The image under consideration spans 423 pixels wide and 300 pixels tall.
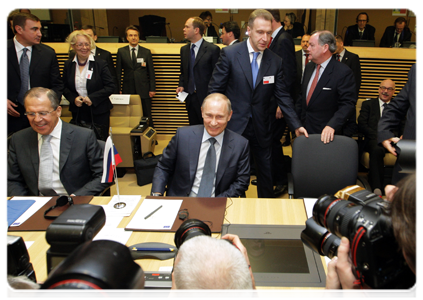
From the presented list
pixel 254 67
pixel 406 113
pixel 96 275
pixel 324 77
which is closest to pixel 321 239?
pixel 96 275

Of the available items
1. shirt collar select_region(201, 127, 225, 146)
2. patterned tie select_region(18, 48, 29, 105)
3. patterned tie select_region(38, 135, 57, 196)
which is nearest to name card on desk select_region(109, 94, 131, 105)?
patterned tie select_region(18, 48, 29, 105)

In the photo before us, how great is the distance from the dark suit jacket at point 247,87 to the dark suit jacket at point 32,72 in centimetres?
202

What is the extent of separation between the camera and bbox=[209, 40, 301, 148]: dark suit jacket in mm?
2912

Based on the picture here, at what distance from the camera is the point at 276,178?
387 cm

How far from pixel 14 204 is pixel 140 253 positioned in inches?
38.7

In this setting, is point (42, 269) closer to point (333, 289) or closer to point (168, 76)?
point (333, 289)

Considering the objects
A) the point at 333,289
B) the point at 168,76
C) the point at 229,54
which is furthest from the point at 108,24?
the point at 333,289

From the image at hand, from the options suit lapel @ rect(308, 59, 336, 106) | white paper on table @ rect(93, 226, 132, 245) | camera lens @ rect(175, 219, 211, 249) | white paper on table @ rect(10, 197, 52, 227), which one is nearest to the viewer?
camera lens @ rect(175, 219, 211, 249)

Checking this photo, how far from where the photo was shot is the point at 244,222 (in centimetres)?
171

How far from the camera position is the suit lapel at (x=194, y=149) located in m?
2.24

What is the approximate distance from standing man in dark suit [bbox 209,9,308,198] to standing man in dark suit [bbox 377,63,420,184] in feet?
2.30

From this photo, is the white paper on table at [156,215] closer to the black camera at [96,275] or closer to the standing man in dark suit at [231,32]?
the black camera at [96,275]

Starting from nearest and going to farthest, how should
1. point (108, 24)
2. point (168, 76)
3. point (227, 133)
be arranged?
point (227, 133) → point (168, 76) → point (108, 24)

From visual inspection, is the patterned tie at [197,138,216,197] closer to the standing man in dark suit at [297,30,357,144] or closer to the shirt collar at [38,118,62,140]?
the shirt collar at [38,118,62,140]
